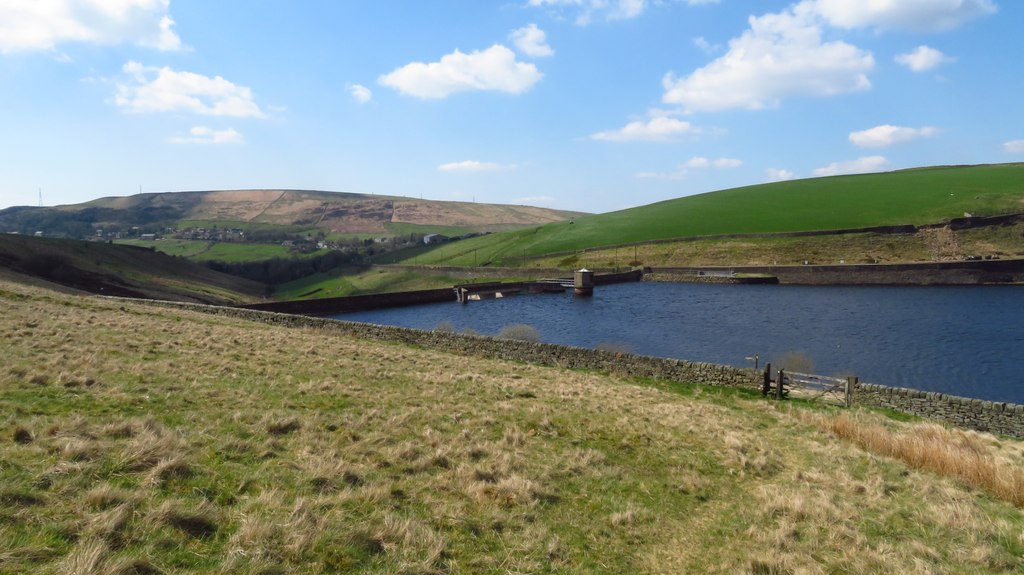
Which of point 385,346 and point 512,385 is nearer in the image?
point 512,385

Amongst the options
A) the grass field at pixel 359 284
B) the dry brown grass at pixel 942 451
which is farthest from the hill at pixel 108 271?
the dry brown grass at pixel 942 451

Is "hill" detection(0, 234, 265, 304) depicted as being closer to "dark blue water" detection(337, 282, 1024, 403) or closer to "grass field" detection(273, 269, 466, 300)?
"grass field" detection(273, 269, 466, 300)

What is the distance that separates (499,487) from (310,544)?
3.23 m

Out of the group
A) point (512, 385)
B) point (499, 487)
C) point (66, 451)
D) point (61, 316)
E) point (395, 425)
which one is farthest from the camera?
point (61, 316)

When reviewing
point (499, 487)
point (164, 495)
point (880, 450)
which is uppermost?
point (164, 495)

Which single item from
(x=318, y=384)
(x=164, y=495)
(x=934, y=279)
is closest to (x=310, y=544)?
(x=164, y=495)

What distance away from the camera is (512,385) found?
1809 centimetres

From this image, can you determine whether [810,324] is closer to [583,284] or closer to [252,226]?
[583,284]

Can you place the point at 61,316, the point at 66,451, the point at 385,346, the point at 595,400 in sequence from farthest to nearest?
the point at 385,346 < the point at 61,316 < the point at 595,400 < the point at 66,451

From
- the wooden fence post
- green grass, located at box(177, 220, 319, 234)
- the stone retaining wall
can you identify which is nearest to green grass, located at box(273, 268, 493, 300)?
Answer: the wooden fence post

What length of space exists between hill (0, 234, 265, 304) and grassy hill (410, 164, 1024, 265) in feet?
156

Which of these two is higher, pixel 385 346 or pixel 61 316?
pixel 61 316

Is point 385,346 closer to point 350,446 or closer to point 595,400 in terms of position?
point 595,400

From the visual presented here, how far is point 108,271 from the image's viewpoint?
59719 mm
